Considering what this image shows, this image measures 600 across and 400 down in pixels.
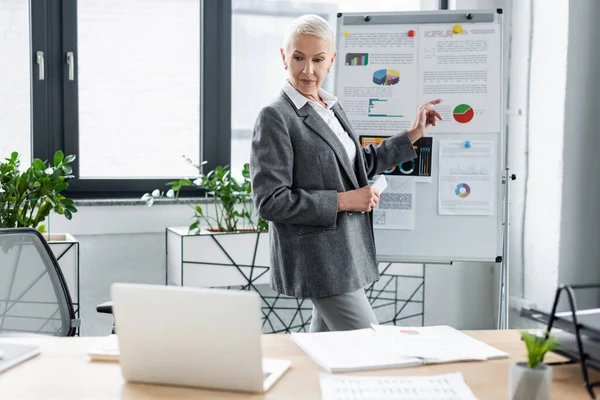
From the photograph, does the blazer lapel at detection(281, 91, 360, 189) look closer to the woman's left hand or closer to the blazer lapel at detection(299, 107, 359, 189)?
the blazer lapel at detection(299, 107, 359, 189)

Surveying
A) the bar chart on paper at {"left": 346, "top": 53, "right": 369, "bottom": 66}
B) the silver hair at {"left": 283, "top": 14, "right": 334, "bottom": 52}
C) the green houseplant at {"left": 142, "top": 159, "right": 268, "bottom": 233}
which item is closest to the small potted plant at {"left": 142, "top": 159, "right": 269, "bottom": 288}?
the green houseplant at {"left": 142, "top": 159, "right": 268, "bottom": 233}

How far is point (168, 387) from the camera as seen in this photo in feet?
4.29

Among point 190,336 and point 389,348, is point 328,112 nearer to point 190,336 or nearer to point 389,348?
point 389,348

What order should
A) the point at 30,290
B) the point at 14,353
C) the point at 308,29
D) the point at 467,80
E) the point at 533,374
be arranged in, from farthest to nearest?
1. the point at 467,80
2. the point at 308,29
3. the point at 30,290
4. the point at 14,353
5. the point at 533,374

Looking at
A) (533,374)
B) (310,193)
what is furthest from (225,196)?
(533,374)

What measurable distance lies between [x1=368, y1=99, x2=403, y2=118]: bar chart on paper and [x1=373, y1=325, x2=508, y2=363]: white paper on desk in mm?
1236

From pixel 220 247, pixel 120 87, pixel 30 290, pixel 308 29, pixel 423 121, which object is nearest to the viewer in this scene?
pixel 30 290

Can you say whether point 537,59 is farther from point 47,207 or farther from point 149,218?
point 47,207

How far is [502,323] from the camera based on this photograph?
9.60ft

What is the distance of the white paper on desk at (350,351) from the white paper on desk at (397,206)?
3.84 feet

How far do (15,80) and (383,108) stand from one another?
5.66 feet

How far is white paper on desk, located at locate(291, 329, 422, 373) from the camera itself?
141 cm

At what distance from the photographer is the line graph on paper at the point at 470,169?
277 cm

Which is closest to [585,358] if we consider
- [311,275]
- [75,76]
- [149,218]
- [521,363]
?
[521,363]
